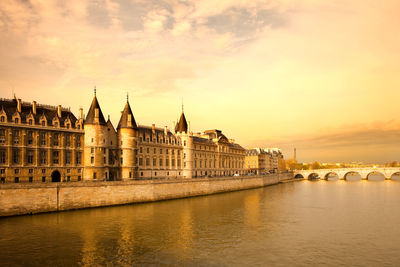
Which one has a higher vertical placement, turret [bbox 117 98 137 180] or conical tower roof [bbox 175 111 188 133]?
conical tower roof [bbox 175 111 188 133]

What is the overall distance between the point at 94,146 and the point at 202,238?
3105 cm

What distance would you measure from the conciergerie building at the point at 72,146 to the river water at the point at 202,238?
11.1 meters

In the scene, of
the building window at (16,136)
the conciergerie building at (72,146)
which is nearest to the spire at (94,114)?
the conciergerie building at (72,146)

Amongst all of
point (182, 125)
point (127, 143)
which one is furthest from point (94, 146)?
point (182, 125)

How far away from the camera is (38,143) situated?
1895 inches

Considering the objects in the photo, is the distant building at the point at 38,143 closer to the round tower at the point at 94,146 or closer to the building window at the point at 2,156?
the building window at the point at 2,156

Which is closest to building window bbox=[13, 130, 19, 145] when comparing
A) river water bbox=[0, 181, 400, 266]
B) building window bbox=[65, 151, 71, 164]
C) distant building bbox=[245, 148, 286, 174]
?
building window bbox=[65, 151, 71, 164]

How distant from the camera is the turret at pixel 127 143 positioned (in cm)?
5700

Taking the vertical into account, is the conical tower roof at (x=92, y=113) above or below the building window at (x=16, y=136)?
above

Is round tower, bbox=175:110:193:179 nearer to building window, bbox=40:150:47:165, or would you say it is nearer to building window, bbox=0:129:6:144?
building window, bbox=40:150:47:165

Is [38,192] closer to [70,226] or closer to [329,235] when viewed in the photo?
[70,226]

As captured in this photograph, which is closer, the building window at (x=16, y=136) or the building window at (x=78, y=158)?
the building window at (x=16, y=136)

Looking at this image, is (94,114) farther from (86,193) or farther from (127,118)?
(86,193)

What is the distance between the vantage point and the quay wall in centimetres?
3822
